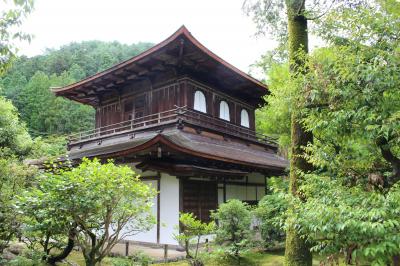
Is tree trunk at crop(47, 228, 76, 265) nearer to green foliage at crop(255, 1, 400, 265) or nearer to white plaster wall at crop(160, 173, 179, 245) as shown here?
white plaster wall at crop(160, 173, 179, 245)

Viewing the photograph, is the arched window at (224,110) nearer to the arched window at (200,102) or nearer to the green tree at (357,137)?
the arched window at (200,102)

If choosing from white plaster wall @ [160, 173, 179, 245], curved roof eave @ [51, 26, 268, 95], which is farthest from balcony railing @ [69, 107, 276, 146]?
white plaster wall @ [160, 173, 179, 245]

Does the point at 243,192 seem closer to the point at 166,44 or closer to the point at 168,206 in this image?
the point at 168,206

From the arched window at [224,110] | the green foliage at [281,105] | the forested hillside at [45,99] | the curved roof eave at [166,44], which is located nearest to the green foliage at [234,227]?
the green foliage at [281,105]

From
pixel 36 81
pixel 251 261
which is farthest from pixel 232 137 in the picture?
pixel 36 81

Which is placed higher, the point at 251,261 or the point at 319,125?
the point at 319,125

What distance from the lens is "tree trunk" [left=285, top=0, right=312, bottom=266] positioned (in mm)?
6809

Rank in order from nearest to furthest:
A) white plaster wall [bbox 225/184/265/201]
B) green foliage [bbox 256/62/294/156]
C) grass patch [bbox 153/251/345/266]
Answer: green foliage [bbox 256/62/294/156], grass patch [bbox 153/251/345/266], white plaster wall [bbox 225/184/265/201]

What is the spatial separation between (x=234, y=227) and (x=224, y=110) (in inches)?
317

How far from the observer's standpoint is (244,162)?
12.4 metres

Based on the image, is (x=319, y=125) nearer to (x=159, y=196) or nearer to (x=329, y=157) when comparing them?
(x=329, y=157)

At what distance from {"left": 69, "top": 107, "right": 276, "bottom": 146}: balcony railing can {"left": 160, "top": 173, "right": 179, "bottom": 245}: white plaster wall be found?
7.71 ft

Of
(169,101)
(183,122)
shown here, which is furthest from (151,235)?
(169,101)

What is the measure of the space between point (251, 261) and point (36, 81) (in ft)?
141
